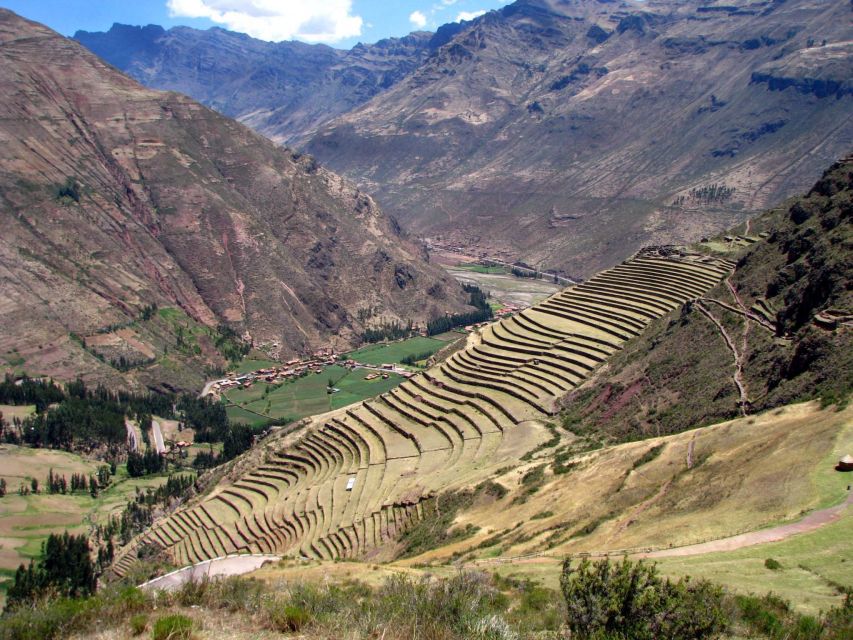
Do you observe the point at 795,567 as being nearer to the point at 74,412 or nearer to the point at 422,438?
the point at 422,438

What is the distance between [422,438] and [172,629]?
141 ft

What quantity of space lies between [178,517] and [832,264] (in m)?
54.8

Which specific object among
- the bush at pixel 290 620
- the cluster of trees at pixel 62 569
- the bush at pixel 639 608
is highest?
the bush at pixel 290 620

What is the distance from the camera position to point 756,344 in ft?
149

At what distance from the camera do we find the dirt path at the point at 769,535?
863 inches

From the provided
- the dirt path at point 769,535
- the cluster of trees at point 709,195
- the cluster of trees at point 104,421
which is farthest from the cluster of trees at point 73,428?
the cluster of trees at point 709,195

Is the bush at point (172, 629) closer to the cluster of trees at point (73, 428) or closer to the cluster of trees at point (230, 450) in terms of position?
the cluster of trees at point (230, 450)

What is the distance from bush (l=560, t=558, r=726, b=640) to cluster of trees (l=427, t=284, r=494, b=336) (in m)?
125

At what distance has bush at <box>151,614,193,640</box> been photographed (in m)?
13.6

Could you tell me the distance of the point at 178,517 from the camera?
205ft

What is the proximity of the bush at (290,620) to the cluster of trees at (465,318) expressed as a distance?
411ft

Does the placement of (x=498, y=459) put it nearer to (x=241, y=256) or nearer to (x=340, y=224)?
(x=241, y=256)

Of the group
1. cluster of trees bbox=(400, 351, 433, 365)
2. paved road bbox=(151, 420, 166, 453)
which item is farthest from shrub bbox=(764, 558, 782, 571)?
cluster of trees bbox=(400, 351, 433, 365)

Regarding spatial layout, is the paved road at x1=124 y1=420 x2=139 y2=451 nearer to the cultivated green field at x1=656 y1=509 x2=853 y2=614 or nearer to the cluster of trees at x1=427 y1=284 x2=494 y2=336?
the cluster of trees at x1=427 y1=284 x2=494 y2=336
